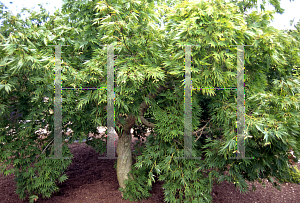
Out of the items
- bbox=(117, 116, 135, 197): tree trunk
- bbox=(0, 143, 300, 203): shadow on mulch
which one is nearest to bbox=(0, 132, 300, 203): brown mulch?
bbox=(0, 143, 300, 203): shadow on mulch

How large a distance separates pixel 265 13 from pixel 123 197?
4.27 metres

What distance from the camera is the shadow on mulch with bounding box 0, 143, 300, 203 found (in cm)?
464

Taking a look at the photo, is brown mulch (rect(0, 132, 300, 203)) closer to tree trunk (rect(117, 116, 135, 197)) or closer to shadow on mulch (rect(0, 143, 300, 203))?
shadow on mulch (rect(0, 143, 300, 203))

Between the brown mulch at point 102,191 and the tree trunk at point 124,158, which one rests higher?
the tree trunk at point 124,158

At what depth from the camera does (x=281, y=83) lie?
332cm

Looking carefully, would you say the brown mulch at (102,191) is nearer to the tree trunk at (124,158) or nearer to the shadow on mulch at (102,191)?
the shadow on mulch at (102,191)

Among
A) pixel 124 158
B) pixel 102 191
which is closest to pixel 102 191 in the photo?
pixel 102 191

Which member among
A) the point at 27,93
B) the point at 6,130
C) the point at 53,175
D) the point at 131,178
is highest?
the point at 27,93

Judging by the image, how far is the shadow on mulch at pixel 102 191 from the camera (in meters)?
4.64

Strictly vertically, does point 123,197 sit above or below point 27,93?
below

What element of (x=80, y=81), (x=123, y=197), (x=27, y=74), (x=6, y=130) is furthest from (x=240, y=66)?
(x=6, y=130)

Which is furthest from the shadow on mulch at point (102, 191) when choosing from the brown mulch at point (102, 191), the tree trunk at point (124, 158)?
the tree trunk at point (124, 158)

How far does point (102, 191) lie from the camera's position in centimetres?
490

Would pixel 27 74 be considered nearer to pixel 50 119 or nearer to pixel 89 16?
pixel 50 119
